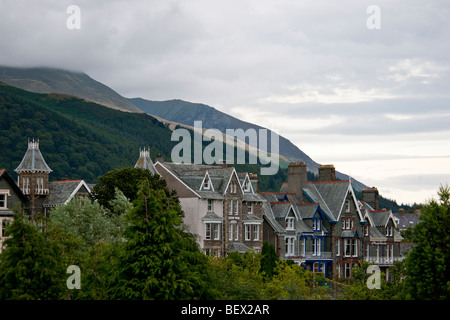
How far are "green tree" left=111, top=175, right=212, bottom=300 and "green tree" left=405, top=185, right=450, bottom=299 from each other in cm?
999

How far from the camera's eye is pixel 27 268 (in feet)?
115

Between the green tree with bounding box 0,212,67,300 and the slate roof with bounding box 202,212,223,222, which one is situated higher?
the slate roof with bounding box 202,212,223,222

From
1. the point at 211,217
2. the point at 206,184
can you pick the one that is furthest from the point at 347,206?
the point at 211,217

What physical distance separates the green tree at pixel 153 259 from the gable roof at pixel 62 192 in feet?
175

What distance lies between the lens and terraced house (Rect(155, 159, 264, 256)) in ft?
278

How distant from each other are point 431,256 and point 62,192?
202 feet

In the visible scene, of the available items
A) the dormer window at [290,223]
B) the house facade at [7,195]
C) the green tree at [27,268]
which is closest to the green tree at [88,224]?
the house facade at [7,195]

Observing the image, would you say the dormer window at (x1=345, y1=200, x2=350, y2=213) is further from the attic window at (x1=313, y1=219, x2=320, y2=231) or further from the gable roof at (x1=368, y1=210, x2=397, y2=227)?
the gable roof at (x1=368, y1=210, x2=397, y2=227)

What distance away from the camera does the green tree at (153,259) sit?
109 ft

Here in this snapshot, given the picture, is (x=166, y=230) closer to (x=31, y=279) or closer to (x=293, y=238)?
(x=31, y=279)

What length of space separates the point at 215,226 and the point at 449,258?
53.6 m

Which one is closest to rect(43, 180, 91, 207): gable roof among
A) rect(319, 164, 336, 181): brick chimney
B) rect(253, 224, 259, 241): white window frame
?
rect(253, 224, 259, 241): white window frame

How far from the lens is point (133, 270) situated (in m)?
33.6
